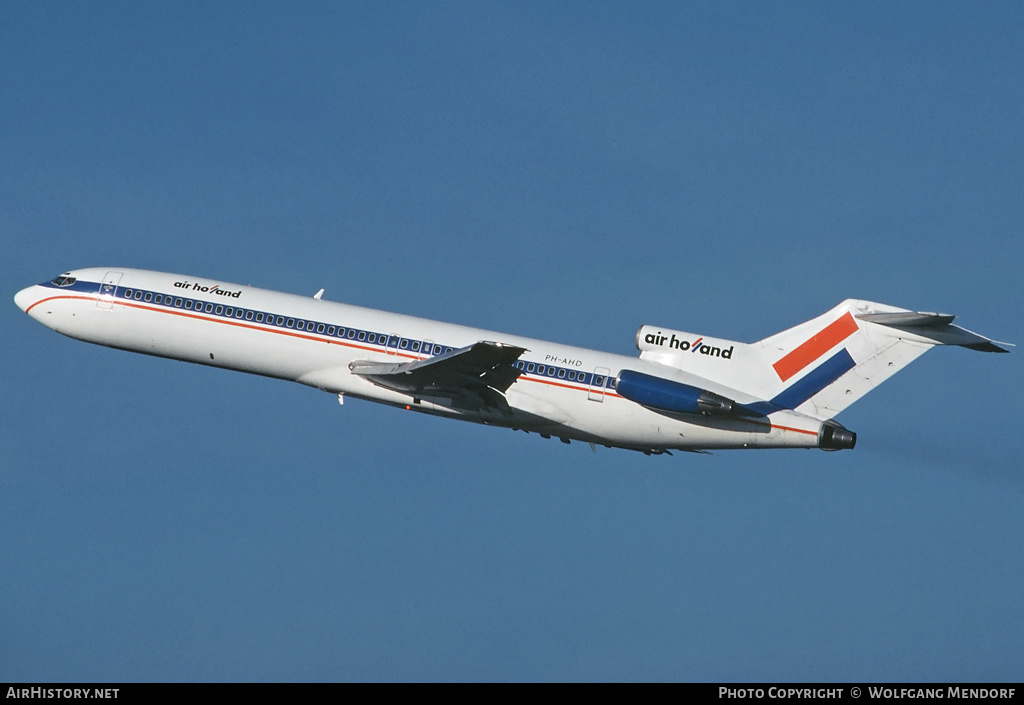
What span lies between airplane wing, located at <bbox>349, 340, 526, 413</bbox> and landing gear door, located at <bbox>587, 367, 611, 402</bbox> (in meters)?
2.23

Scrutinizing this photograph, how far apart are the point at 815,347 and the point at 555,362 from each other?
7689 millimetres

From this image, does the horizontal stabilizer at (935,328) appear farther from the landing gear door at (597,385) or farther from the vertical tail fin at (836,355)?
the landing gear door at (597,385)

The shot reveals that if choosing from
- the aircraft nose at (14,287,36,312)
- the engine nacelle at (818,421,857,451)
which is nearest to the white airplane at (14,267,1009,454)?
the engine nacelle at (818,421,857,451)

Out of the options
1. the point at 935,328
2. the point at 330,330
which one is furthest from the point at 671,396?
the point at 330,330

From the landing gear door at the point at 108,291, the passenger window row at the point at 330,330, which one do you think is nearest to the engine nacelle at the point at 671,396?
the passenger window row at the point at 330,330

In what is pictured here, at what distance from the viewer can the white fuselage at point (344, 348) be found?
38969 mm

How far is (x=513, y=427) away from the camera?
40562 mm

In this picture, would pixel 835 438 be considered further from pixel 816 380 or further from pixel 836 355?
pixel 836 355

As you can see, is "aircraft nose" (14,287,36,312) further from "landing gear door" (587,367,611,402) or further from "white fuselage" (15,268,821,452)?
"landing gear door" (587,367,611,402)

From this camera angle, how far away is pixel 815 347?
127ft

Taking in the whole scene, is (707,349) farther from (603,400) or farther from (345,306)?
(345,306)

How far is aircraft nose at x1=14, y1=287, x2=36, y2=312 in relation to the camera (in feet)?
148

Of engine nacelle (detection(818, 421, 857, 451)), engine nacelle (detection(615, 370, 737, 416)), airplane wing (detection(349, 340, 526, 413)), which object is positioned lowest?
engine nacelle (detection(818, 421, 857, 451))
